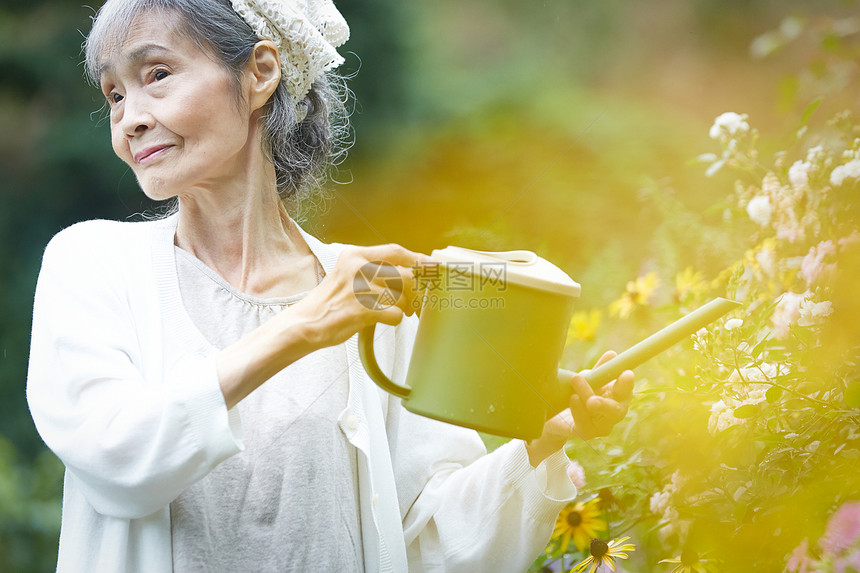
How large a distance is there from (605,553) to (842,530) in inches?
15.4

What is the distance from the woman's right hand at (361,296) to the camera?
96cm

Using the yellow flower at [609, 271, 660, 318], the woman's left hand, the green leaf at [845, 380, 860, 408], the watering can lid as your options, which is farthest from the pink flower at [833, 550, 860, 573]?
the yellow flower at [609, 271, 660, 318]

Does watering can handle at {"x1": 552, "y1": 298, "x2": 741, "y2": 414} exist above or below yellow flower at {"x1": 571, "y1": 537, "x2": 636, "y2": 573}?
above

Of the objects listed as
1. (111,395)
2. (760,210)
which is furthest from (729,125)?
(111,395)

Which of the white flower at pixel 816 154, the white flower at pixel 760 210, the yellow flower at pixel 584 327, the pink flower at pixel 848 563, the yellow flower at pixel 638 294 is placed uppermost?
the white flower at pixel 816 154

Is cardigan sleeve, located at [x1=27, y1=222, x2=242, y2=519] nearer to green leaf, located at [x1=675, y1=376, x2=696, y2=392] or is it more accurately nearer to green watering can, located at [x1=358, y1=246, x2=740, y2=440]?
green watering can, located at [x1=358, y1=246, x2=740, y2=440]

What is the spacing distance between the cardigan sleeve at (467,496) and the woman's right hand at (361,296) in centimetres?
37

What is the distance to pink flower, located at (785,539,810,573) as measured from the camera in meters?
0.98

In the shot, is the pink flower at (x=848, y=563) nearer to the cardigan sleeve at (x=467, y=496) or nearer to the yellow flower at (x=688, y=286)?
the cardigan sleeve at (x=467, y=496)

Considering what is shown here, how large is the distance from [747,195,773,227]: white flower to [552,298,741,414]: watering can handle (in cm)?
36

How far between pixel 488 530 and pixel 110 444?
556 millimetres

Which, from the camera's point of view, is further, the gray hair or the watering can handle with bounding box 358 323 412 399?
the gray hair

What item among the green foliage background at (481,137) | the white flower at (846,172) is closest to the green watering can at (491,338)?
the white flower at (846,172)

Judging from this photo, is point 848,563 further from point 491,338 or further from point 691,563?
point 491,338
